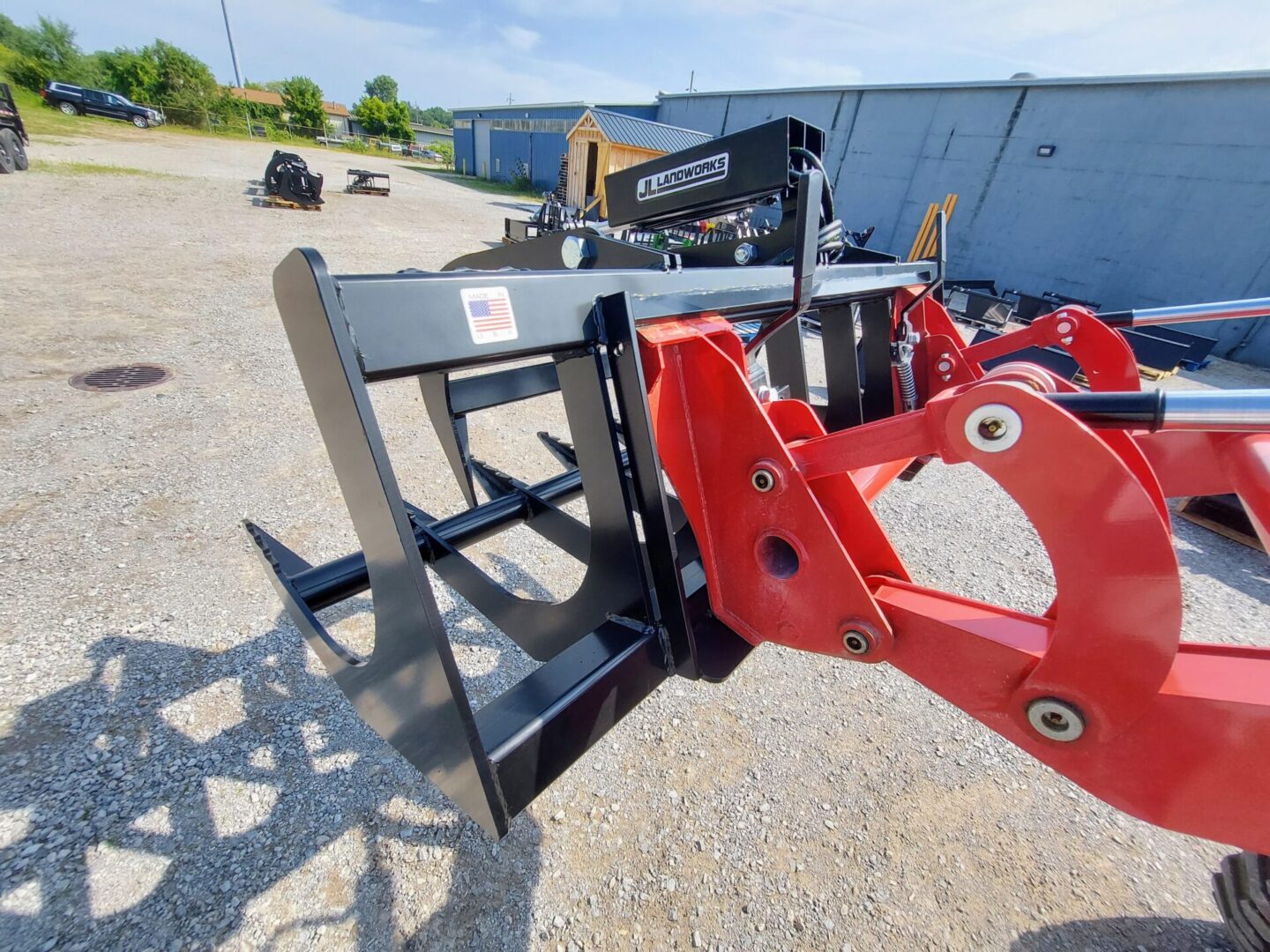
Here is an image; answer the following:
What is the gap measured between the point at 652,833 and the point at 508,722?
0.99 metres

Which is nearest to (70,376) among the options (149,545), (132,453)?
(132,453)

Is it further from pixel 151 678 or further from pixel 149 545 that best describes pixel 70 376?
pixel 151 678

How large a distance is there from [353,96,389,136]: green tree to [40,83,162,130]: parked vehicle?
29.3 m

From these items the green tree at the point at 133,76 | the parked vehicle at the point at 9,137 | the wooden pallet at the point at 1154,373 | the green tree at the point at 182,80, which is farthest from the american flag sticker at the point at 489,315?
the green tree at the point at 133,76

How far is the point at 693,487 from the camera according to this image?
1.24 metres

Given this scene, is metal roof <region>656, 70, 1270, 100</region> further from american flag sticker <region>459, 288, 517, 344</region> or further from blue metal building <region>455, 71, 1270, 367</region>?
american flag sticker <region>459, 288, 517, 344</region>

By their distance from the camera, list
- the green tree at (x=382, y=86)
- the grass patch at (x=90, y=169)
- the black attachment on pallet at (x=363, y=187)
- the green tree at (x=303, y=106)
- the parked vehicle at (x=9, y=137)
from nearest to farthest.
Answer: the parked vehicle at (x=9, y=137), the grass patch at (x=90, y=169), the black attachment on pallet at (x=363, y=187), the green tree at (x=303, y=106), the green tree at (x=382, y=86)

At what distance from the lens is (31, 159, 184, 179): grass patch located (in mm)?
12695

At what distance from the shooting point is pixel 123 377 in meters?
4.21

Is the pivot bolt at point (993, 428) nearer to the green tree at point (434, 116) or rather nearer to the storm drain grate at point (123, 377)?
the storm drain grate at point (123, 377)

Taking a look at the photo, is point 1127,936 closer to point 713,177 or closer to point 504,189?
point 713,177

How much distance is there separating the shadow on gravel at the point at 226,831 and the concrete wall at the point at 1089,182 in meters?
16.4

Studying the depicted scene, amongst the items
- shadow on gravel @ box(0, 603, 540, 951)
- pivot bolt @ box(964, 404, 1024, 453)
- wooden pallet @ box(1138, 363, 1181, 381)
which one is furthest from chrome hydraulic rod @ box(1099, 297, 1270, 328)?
wooden pallet @ box(1138, 363, 1181, 381)

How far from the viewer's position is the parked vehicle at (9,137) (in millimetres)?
11328
